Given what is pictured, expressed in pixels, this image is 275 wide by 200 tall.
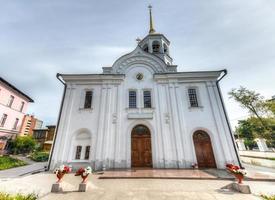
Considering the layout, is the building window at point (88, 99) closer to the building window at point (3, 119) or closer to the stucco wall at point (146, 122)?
the stucco wall at point (146, 122)

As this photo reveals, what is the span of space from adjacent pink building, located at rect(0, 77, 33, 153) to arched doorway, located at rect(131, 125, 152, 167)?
23.5m

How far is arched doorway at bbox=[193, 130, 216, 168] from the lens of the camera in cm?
1055

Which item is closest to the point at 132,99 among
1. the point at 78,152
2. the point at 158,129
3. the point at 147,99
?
the point at 147,99

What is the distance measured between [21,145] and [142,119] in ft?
81.8

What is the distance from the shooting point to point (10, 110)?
2173cm

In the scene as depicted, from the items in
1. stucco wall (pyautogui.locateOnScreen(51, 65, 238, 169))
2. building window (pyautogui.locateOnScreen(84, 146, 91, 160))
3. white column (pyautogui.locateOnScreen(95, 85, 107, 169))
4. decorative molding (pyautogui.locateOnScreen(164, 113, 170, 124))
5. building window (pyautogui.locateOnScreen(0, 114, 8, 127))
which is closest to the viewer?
white column (pyautogui.locateOnScreen(95, 85, 107, 169))

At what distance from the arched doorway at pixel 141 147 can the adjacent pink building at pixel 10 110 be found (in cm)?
2349

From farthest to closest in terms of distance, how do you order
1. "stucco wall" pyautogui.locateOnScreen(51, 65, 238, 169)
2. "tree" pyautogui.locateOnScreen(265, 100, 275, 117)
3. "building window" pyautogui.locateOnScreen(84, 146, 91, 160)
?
"tree" pyautogui.locateOnScreen(265, 100, 275, 117), "building window" pyautogui.locateOnScreen(84, 146, 91, 160), "stucco wall" pyautogui.locateOnScreen(51, 65, 238, 169)

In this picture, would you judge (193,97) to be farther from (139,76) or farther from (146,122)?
(139,76)

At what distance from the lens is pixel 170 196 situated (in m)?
4.95

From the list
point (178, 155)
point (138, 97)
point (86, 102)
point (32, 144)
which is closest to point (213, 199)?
point (178, 155)

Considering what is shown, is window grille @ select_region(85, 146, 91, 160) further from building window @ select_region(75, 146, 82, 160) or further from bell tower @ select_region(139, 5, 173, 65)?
bell tower @ select_region(139, 5, 173, 65)

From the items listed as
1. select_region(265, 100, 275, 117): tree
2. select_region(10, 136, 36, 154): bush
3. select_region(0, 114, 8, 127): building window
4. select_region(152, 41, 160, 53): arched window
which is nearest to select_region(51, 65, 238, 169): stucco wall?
select_region(152, 41, 160, 53): arched window

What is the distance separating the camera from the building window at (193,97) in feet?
41.0
